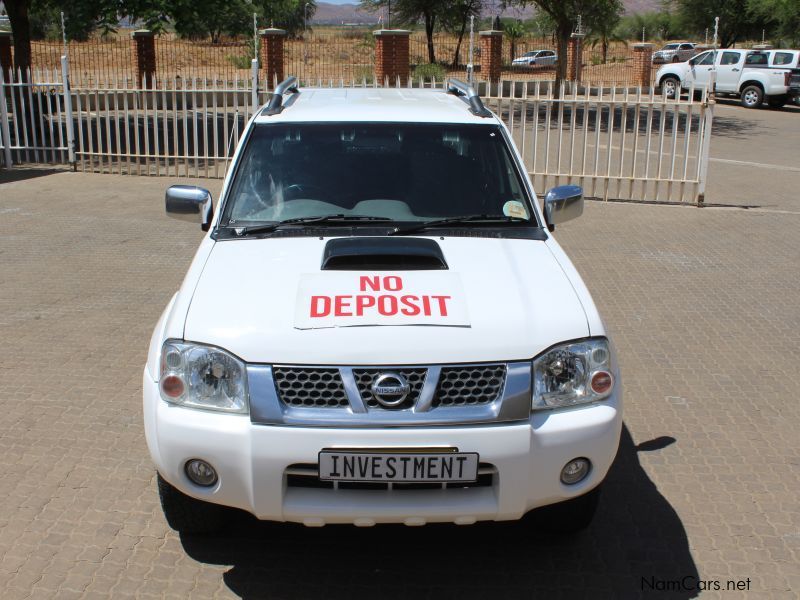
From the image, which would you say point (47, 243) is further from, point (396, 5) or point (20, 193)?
point (396, 5)

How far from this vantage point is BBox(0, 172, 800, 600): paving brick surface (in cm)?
382

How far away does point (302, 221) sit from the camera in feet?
14.6

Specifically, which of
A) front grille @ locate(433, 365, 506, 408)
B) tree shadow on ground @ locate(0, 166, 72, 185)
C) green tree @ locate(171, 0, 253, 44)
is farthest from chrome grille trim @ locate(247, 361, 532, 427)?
green tree @ locate(171, 0, 253, 44)

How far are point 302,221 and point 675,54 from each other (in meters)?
53.2

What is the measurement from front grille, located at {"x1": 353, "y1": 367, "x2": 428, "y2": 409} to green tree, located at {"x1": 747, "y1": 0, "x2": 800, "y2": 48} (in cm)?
4029

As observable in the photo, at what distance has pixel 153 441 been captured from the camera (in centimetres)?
353

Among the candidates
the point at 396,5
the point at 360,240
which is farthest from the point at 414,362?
the point at 396,5

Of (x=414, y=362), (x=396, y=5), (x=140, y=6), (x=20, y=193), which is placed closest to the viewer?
(x=414, y=362)

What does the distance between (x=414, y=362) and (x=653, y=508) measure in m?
1.79

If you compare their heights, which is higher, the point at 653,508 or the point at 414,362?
the point at 414,362

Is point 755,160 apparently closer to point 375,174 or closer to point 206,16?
point 206,16

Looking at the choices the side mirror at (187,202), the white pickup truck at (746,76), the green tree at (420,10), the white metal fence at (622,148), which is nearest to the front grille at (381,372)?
the side mirror at (187,202)

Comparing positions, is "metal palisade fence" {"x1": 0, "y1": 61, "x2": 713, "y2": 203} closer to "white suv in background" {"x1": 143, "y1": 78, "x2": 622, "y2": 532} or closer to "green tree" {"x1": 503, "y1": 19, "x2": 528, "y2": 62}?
"white suv in background" {"x1": 143, "y1": 78, "x2": 622, "y2": 532}

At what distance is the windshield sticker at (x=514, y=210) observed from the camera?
4.65 metres
